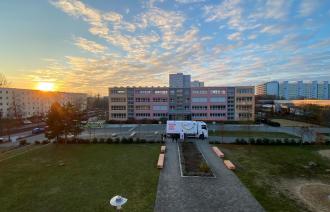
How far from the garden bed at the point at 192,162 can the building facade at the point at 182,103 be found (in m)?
38.1

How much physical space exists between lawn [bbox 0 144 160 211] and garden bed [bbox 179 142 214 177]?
2875mm

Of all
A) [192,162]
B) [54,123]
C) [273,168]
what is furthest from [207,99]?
[273,168]

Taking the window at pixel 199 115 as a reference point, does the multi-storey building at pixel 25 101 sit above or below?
above

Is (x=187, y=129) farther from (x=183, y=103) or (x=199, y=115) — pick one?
(x=183, y=103)

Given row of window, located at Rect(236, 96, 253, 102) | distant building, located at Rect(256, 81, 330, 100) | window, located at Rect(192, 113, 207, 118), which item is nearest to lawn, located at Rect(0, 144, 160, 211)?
window, located at Rect(192, 113, 207, 118)

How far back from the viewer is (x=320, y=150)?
26.8 m

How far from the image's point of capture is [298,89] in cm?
16550

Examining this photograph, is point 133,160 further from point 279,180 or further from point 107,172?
point 279,180

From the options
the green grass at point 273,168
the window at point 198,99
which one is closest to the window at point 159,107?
the window at point 198,99

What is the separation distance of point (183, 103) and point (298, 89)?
141 meters

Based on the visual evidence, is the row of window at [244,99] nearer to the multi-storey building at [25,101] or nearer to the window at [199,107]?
the window at [199,107]

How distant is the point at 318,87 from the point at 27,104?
19426cm

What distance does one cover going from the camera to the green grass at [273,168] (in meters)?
12.6

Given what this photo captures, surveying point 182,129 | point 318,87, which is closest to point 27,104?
point 182,129
